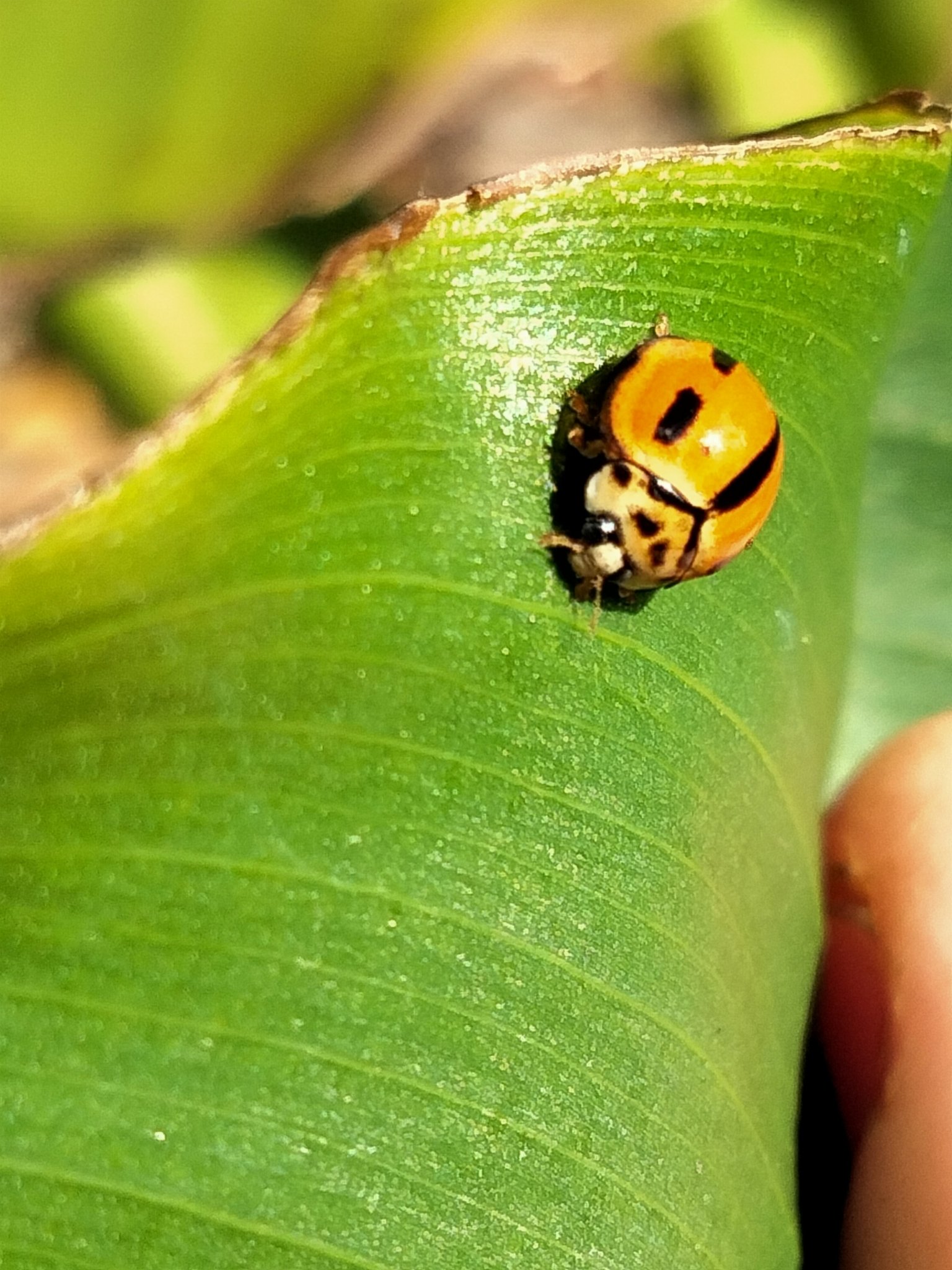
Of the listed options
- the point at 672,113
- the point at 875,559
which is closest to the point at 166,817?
the point at 875,559

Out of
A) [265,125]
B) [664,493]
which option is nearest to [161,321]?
[265,125]

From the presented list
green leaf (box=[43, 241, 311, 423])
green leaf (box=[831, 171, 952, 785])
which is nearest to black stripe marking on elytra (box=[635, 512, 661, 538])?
green leaf (box=[831, 171, 952, 785])

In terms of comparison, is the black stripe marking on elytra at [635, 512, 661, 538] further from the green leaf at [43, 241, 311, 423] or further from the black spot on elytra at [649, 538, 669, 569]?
the green leaf at [43, 241, 311, 423]

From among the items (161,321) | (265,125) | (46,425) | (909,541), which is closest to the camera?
(909,541)

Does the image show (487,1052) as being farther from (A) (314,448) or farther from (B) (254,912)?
(A) (314,448)

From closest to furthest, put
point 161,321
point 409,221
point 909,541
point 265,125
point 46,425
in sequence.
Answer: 1. point 409,221
2. point 909,541
3. point 265,125
4. point 161,321
5. point 46,425

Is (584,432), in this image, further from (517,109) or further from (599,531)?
(517,109)
